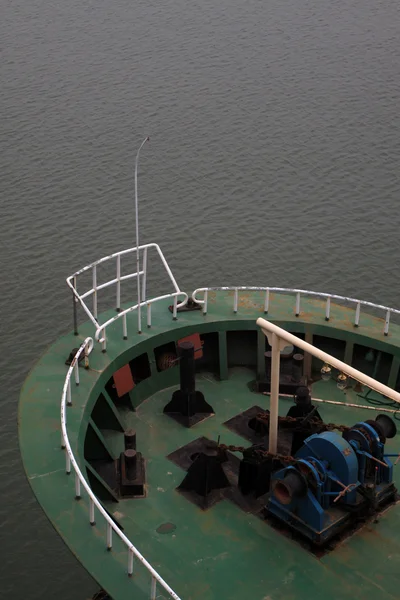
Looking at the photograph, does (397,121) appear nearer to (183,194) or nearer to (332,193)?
(332,193)

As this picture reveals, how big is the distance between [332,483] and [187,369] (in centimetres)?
406

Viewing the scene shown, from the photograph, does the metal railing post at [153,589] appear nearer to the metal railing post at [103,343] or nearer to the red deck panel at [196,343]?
the metal railing post at [103,343]

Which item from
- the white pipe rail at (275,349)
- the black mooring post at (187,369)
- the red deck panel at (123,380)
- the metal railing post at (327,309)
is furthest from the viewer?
the metal railing post at (327,309)

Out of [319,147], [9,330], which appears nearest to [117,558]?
[9,330]

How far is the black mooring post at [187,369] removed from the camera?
59.6 ft

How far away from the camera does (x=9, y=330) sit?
2709 centimetres

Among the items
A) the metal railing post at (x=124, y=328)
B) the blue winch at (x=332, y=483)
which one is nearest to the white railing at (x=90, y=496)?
the metal railing post at (x=124, y=328)

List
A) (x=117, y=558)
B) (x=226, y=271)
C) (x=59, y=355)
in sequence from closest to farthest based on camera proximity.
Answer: (x=117, y=558), (x=59, y=355), (x=226, y=271)

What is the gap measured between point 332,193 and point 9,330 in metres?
12.7

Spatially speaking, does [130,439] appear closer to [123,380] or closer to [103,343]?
[123,380]

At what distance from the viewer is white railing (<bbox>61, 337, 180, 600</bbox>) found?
13508mm

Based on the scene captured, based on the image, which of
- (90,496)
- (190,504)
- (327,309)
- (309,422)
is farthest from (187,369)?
(90,496)

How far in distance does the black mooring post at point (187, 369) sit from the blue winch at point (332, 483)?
120 inches

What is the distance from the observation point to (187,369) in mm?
18234
